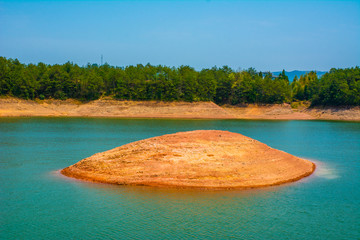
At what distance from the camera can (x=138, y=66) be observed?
123m

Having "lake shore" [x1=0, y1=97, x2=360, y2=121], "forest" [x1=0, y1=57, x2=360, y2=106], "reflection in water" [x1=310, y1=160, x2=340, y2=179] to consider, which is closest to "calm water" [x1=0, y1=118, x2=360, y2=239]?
"reflection in water" [x1=310, y1=160, x2=340, y2=179]

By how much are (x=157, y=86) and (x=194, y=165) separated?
8498 cm

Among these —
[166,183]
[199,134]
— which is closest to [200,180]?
[166,183]

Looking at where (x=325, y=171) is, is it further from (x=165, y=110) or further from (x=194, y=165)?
(x=165, y=110)

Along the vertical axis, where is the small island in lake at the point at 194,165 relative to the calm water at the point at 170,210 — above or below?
above

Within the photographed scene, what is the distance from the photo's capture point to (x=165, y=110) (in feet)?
333

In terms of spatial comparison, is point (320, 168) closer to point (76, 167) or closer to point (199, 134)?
point (199, 134)

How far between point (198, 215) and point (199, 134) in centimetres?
1043

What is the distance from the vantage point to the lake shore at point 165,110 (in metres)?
96.7

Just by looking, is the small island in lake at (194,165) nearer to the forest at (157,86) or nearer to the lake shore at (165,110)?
the lake shore at (165,110)

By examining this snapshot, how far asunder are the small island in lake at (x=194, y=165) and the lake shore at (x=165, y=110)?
73131mm

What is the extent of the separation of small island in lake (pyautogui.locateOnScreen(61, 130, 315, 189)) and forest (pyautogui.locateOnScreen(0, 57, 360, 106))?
264ft

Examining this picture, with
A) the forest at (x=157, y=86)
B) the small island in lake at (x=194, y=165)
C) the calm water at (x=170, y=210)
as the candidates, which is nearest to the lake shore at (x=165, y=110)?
the forest at (x=157, y=86)

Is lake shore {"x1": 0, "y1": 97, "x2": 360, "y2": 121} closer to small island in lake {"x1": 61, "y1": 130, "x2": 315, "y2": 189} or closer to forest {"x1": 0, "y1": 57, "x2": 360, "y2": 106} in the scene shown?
forest {"x1": 0, "y1": 57, "x2": 360, "y2": 106}
